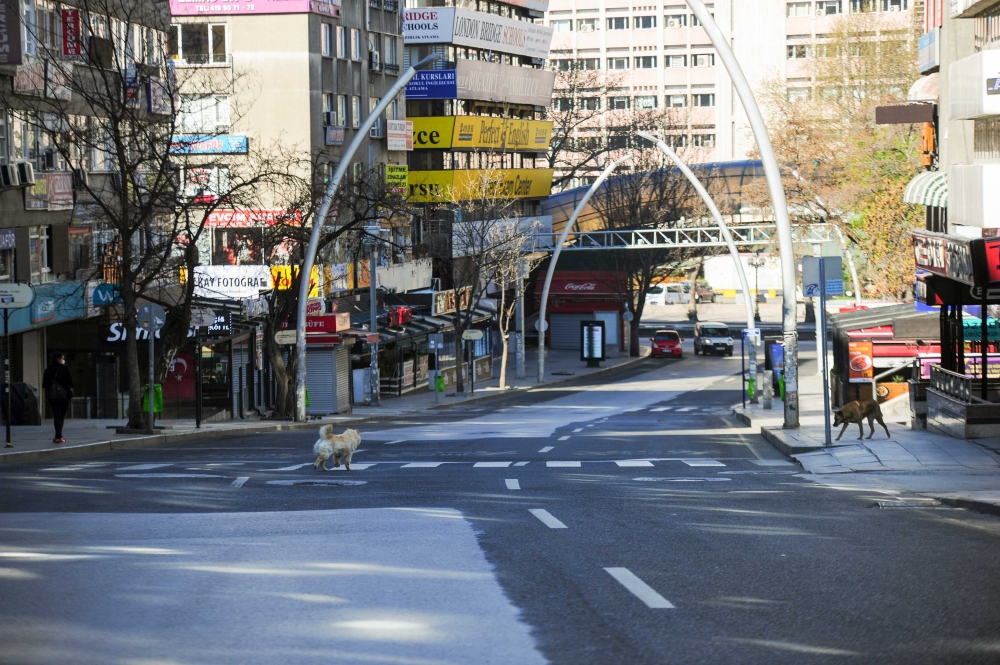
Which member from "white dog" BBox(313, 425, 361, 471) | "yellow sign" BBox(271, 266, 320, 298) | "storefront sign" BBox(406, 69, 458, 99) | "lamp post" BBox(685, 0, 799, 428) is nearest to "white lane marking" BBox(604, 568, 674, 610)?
"white dog" BBox(313, 425, 361, 471)

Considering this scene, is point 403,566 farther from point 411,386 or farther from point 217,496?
point 411,386

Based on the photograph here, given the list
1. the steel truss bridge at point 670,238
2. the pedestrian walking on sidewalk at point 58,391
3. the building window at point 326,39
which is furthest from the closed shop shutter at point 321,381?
the steel truss bridge at point 670,238

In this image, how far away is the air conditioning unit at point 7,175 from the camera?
104 feet

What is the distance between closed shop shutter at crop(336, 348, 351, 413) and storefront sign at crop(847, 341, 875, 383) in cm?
1878

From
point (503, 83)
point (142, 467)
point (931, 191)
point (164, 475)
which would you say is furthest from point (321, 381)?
point (503, 83)

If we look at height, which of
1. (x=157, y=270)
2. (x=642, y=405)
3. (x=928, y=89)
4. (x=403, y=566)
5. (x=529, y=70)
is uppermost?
(x=529, y=70)

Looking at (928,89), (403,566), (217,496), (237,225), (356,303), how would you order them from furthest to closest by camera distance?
(356,303)
(237,225)
(928,89)
(217,496)
(403,566)

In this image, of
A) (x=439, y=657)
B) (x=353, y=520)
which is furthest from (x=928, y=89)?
(x=439, y=657)

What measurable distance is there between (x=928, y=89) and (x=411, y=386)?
97.2 ft

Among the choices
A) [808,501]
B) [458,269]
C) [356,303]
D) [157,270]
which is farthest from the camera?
[458,269]

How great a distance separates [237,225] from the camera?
50188mm

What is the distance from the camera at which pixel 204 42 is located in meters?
55.6

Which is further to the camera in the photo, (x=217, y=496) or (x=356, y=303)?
(x=356, y=303)

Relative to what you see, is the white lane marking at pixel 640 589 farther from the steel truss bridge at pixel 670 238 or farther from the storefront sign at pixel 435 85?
the storefront sign at pixel 435 85
